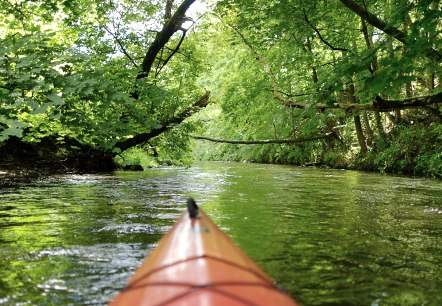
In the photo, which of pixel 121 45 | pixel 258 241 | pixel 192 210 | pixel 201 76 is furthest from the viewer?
pixel 201 76

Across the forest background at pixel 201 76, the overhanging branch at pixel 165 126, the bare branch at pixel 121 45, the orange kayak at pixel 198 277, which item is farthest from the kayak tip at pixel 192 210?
the bare branch at pixel 121 45

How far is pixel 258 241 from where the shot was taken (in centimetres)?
A: 414

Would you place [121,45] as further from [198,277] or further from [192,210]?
[198,277]

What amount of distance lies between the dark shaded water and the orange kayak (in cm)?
78

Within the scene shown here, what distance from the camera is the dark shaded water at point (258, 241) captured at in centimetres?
278

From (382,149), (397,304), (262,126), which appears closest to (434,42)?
(397,304)

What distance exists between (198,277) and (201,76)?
45.5 feet

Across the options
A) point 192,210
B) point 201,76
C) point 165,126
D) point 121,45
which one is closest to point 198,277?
point 192,210

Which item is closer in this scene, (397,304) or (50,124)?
(397,304)

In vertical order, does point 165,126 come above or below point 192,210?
above

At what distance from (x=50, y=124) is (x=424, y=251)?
828 cm

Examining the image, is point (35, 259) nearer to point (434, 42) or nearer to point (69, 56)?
point (69, 56)

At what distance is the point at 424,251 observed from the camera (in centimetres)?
382

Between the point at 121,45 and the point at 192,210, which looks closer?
the point at 192,210
